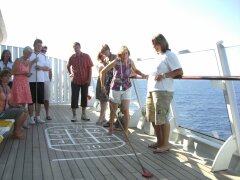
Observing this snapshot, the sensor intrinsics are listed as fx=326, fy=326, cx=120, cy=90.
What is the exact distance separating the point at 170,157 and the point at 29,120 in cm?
317

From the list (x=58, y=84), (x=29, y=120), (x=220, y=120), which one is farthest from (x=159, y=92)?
(x=58, y=84)

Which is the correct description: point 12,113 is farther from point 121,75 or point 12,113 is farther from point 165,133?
point 165,133

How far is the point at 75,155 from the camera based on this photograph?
12.8 ft

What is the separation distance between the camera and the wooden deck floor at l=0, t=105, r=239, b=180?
3.23 metres

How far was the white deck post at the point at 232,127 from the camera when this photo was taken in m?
3.36

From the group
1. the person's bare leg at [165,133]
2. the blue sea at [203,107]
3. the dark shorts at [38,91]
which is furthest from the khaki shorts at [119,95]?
the dark shorts at [38,91]

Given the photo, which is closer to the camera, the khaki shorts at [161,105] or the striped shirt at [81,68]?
the khaki shorts at [161,105]

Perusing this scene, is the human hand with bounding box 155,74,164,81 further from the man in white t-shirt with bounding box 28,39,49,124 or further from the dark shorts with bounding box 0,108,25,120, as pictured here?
the man in white t-shirt with bounding box 28,39,49,124

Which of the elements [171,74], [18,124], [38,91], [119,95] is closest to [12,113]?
[18,124]

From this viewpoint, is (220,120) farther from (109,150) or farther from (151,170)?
(109,150)

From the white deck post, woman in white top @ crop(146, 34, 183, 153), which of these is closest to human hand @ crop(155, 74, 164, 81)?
woman in white top @ crop(146, 34, 183, 153)

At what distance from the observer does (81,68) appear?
6.25 metres

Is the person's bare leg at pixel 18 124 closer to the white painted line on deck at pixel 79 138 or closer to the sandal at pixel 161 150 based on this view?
the white painted line on deck at pixel 79 138

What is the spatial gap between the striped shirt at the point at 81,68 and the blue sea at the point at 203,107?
2165mm
